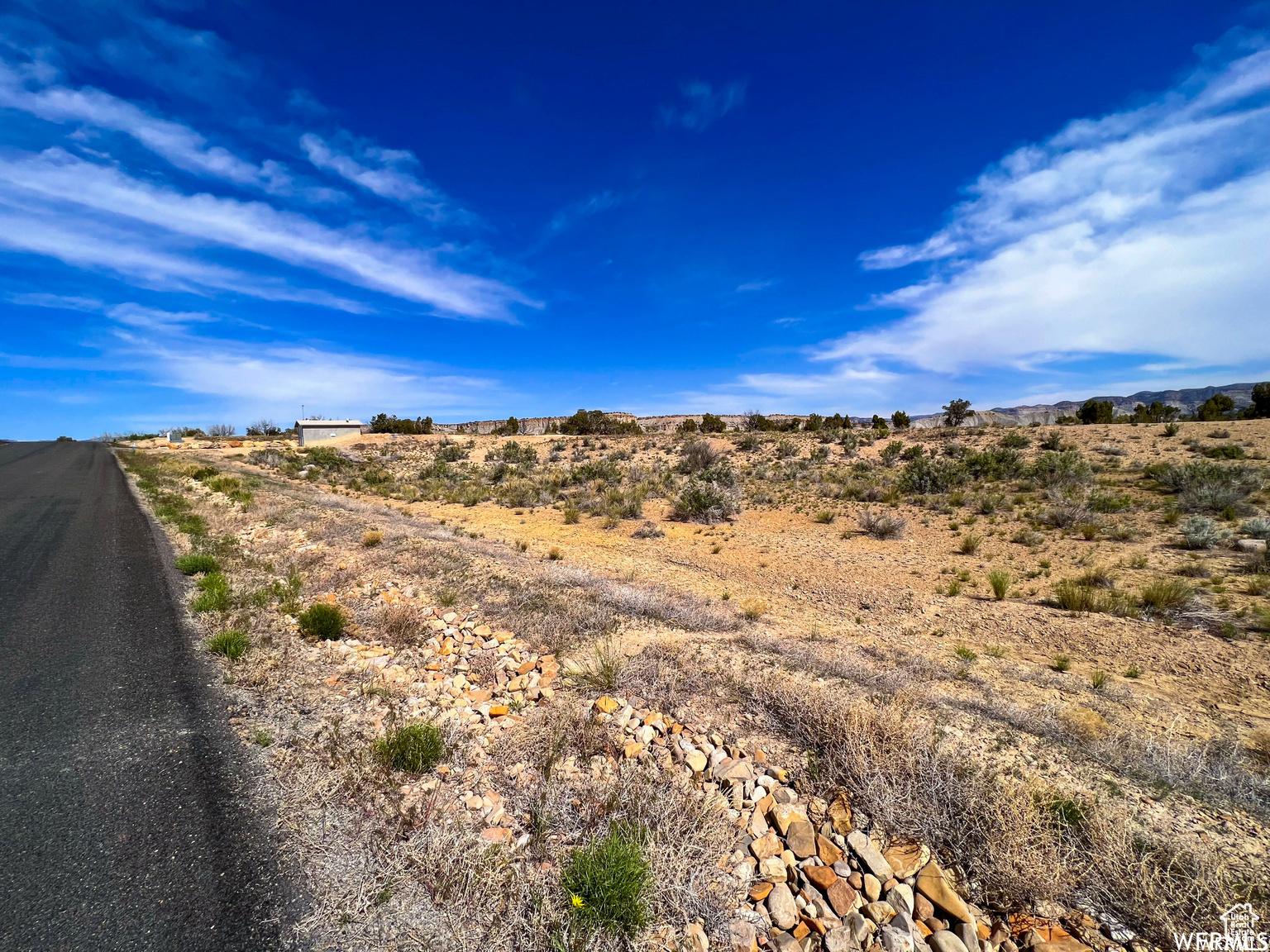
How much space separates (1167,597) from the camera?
8523mm

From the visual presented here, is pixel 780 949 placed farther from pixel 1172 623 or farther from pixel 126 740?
pixel 1172 623

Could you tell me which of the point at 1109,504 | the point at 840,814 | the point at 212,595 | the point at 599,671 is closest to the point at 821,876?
the point at 840,814

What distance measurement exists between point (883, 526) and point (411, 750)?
559 inches

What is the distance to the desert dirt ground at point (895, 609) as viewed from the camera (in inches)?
160

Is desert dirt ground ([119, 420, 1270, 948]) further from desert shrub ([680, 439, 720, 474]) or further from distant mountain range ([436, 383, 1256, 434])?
distant mountain range ([436, 383, 1256, 434])

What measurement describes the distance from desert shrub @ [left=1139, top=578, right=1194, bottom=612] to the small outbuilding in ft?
206

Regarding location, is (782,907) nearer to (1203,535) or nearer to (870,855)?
(870,855)

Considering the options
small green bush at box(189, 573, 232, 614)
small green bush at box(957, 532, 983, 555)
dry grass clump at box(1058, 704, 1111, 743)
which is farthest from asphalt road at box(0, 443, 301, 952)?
small green bush at box(957, 532, 983, 555)

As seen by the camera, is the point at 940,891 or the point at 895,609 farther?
the point at 895,609

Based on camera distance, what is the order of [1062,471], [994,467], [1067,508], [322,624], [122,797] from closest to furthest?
[122,797] < [322,624] < [1067,508] < [1062,471] < [994,467]

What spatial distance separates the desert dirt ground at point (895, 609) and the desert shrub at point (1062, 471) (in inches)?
13.4

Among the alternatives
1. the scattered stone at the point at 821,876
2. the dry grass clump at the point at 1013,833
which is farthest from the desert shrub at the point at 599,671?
the scattered stone at the point at 821,876

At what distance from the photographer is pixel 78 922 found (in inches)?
93.1

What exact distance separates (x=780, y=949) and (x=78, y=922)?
11.0 feet
